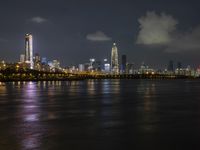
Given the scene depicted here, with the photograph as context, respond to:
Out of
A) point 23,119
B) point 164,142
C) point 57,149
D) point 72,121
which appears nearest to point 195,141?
point 164,142

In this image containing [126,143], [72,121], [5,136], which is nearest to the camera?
[126,143]

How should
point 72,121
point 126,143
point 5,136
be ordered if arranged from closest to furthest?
point 126,143 < point 5,136 < point 72,121

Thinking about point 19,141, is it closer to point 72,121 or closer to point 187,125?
point 72,121

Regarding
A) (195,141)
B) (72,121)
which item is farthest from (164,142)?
(72,121)

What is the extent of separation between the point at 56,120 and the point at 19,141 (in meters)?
7.76

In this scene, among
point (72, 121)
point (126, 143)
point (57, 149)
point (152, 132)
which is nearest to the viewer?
point (57, 149)

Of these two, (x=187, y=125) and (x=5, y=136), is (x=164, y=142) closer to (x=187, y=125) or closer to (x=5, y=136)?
(x=187, y=125)

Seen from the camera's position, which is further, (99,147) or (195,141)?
(195,141)

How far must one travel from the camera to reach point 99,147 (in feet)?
50.1

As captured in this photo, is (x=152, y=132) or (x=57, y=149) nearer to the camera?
(x=57, y=149)

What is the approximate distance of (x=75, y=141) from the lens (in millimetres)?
16484

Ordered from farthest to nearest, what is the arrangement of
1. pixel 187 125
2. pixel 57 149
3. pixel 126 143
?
pixel 187 125 < pixel 126 143 < pixel 57 149

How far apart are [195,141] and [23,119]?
477 inches

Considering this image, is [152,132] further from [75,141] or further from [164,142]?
[75,141]
